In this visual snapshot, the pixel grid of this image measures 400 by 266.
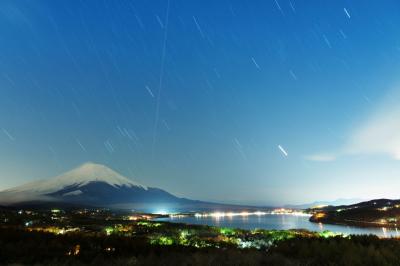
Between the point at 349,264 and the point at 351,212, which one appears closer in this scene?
the point at 349,264

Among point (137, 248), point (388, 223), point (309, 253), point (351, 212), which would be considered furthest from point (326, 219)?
point (309, 253)

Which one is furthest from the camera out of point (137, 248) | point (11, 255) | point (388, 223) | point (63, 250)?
point (388, 223)

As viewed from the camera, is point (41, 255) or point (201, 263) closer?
point (201, 263)

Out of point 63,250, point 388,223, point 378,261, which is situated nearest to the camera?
point 378,261

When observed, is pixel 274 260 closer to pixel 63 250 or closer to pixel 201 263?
pixel 201 263

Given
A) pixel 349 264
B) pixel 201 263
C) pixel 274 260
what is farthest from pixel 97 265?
pixel 349 264

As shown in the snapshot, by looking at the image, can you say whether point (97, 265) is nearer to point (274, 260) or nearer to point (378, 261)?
point (274, 260)

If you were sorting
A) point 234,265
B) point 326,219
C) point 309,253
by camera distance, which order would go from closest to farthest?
point 234,265 → point 309,253 → point 326,219

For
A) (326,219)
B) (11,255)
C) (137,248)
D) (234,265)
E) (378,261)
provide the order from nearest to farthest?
(234,265) < (378,261) < (11,255) < (137,248) < (326,219)
